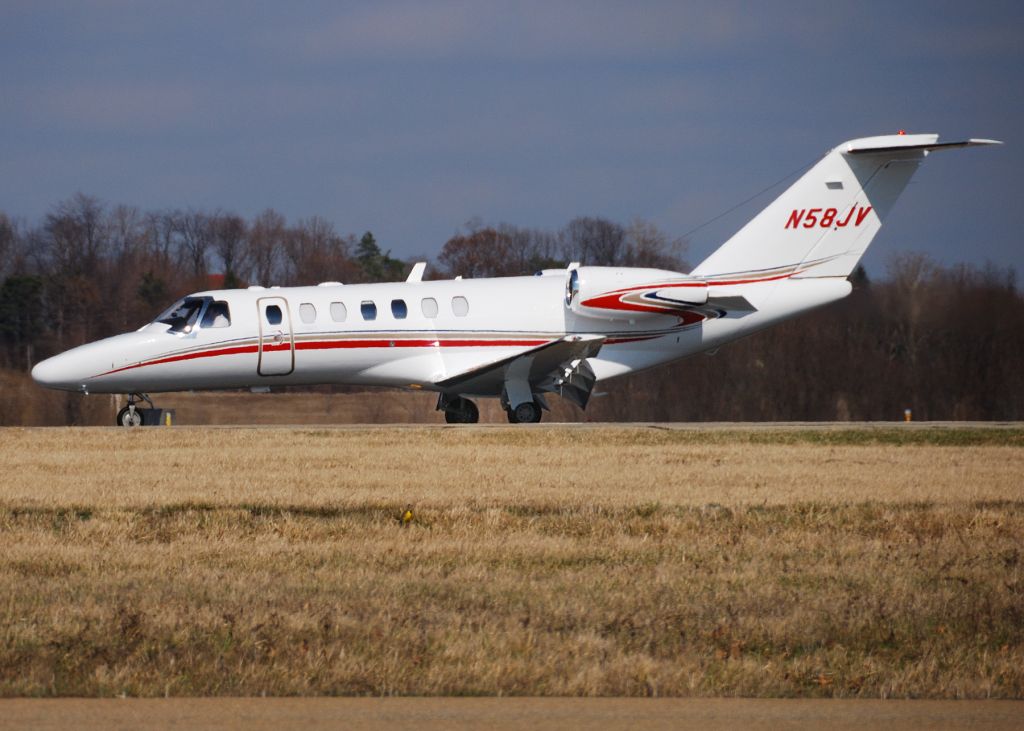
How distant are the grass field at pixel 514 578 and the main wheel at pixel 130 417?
821cm

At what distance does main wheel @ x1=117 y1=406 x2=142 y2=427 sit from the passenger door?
2.43m

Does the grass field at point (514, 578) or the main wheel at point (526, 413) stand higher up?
the main wheel at point (526, 413)

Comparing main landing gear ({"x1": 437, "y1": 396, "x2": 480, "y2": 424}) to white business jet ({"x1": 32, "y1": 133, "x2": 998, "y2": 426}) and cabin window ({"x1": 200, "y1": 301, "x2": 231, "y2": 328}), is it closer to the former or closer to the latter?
white business jet ({"x1": 32, "y1": 133, "x2": 998, "y2": 426})

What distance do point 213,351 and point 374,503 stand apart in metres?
12.8

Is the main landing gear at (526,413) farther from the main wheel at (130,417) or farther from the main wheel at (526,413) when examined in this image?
the main wheel at (130,417)

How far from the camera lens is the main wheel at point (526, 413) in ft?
84.5

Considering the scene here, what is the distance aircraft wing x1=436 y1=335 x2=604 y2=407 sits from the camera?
24.6m

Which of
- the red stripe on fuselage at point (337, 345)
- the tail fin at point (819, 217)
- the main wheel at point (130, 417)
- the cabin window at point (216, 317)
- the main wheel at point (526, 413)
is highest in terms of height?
the tail fin at point (819, 217)

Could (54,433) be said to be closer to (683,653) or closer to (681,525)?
(681,525)

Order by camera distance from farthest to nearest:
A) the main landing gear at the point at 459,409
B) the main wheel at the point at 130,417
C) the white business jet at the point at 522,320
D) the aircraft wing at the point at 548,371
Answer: the main landing gear at the point at 459,409 → the main wheel at the point at 130,417 → the white business jet at the point at 522,320 → the aircraft wing at the point at 548,371

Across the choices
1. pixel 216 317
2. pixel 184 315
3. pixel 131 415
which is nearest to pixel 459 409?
pixel 216 317

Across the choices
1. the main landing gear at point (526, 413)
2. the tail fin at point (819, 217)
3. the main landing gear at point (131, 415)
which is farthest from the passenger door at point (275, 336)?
the tail fin at point (819, 217)

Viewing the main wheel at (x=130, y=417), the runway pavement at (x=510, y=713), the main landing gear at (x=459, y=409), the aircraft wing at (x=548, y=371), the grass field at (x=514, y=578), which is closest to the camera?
the runway pavement at (x=510, y=713)

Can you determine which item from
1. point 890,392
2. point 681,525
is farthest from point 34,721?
point 890,392
